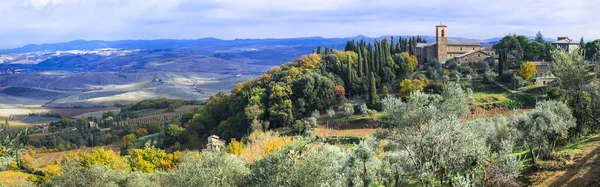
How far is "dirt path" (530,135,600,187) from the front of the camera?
20805mm

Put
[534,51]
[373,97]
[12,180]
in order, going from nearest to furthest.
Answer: [12,180] < [373,97] < [534,51]

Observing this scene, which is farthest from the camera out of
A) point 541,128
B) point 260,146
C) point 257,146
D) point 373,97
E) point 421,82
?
point 421,82

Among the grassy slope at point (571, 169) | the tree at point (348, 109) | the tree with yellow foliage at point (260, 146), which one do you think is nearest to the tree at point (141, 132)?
the tree with yellow foliage at point (260, 146)

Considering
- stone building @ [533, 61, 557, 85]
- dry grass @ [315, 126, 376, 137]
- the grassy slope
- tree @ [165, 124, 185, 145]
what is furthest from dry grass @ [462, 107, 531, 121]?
tree @ [165, 124, 185, 145]

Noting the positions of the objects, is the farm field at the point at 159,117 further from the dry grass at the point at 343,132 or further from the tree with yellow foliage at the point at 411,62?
the dry grass at the point at 343,132

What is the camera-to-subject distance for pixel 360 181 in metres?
23.5

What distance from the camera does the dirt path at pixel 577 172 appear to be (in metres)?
20.8

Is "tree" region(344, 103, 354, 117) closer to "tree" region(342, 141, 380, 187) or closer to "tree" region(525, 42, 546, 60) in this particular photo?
"tree" region(342, 141, 380, 187)

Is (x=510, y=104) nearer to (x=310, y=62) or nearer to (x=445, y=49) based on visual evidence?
(x=445, y=49)

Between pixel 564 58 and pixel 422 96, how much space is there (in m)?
9.03

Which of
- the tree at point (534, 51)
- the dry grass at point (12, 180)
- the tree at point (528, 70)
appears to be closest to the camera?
the dry grass at point (12, 180)

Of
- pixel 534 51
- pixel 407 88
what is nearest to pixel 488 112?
pixel 407 88

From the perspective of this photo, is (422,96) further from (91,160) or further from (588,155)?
(91,160)

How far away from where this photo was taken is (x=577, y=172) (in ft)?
72.8
